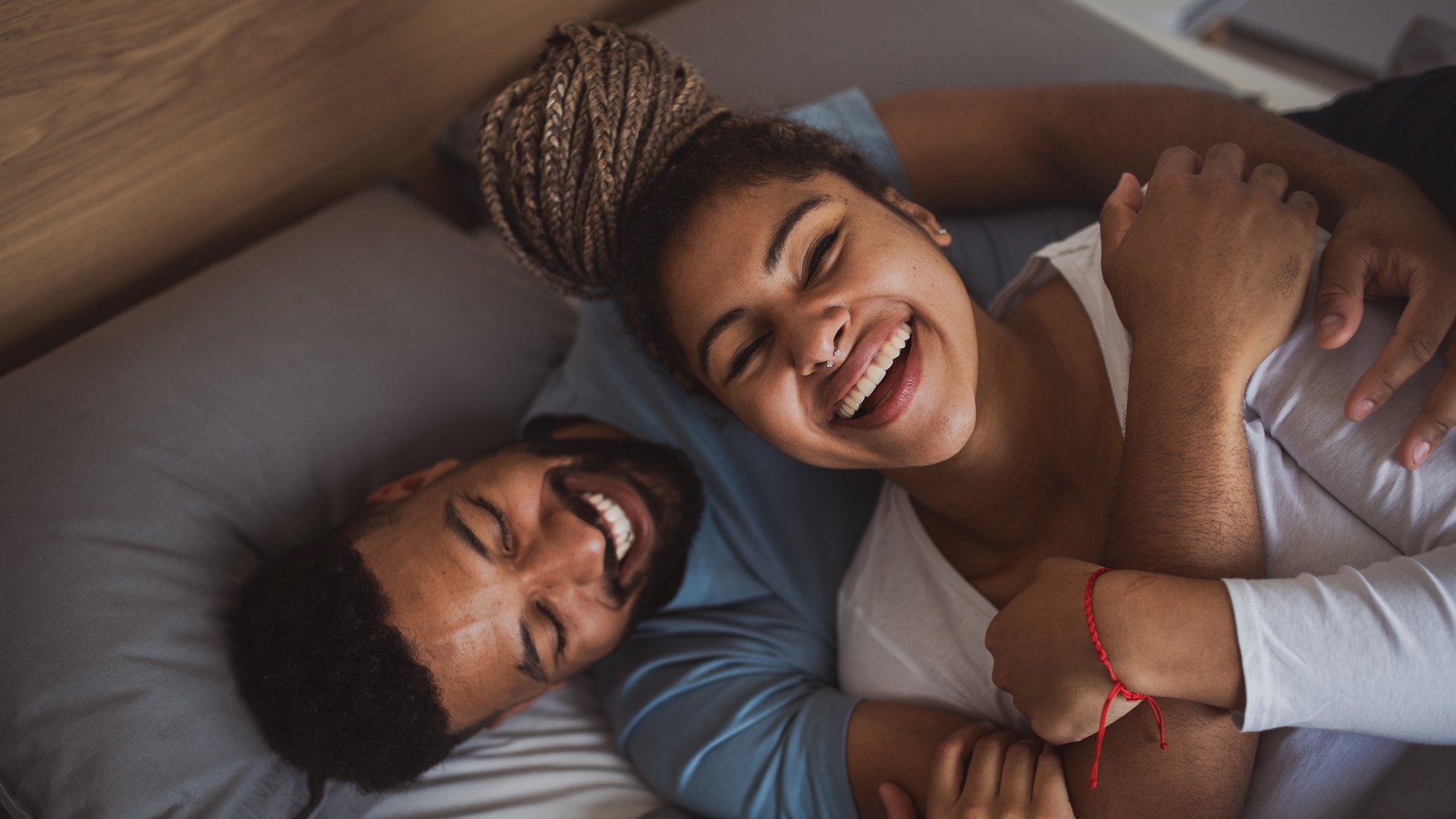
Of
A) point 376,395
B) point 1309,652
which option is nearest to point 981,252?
point 1309,652

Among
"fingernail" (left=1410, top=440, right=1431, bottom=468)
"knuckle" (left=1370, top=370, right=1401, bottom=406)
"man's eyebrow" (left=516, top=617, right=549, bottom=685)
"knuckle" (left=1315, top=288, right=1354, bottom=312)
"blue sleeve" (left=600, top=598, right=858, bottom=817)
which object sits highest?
"knuckle" (left=1315, top=288, right=1354, bottom=312)

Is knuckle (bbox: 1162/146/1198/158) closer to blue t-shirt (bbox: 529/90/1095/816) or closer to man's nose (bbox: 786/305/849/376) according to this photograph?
blue t-shirt (bbox: 529/90/1095/816)

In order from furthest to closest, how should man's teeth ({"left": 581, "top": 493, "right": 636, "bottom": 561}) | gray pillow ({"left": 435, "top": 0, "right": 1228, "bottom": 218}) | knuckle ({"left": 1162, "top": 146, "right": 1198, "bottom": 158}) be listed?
gray pillow ({"left": 435, "top": 0, "right": 1228, "bottom": 218}), man's teeth ({"left": 581, "top": 493, "right": 636, "bottom": 561}), knuckle ({"left": 1162, "top": 146, "right": 1198, "bottom": 158})

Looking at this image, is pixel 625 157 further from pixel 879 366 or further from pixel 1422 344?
pixel 1422 344

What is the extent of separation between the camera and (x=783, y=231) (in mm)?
1194

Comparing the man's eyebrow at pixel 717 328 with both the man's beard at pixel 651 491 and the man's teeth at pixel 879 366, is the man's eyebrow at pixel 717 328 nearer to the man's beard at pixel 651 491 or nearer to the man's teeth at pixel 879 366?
the man's teeth at pixel 879 366

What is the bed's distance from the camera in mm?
1231

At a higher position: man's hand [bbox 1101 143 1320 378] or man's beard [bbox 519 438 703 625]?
man's hand [bbox 1101 143 1320 378]

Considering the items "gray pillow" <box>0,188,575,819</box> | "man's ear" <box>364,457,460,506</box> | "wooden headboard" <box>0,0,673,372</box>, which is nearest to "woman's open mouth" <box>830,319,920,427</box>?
"man's ear" <box>364,457,460,506</box>

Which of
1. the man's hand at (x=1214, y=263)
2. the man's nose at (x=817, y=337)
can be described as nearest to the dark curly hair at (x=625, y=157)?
the man's nose at (x=817, y=337)

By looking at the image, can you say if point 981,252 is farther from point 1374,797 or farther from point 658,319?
point 1374,797

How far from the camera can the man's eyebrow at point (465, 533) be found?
137cm

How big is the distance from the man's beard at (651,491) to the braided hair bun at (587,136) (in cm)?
29

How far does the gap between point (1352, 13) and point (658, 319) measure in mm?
2450
